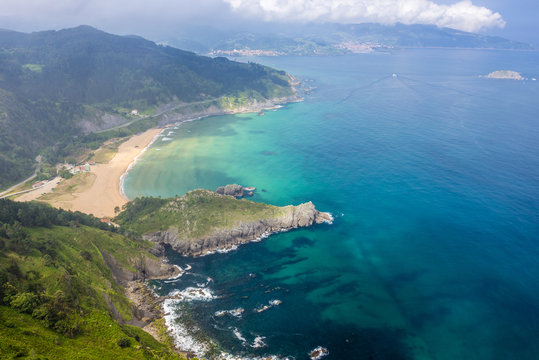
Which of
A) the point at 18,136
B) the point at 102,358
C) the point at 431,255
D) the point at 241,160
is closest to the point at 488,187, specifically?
the point at 431,255

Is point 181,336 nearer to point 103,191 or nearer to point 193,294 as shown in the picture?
point 193,294

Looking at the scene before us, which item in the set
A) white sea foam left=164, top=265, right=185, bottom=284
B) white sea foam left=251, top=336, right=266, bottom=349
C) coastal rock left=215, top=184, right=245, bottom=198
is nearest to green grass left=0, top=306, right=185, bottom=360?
white sea foam left=251, top=336, right=266, bottom=349

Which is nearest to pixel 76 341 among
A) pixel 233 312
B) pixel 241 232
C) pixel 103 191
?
pixel 233 312

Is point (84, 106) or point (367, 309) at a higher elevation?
point (84, 106)

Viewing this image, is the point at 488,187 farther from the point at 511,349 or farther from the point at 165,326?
the point at 165,326

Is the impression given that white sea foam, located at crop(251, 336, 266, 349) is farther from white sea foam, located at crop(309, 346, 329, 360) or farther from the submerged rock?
the submerged rock

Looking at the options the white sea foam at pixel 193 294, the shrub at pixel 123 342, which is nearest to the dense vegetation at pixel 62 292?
the shrub at pixel 123 342
